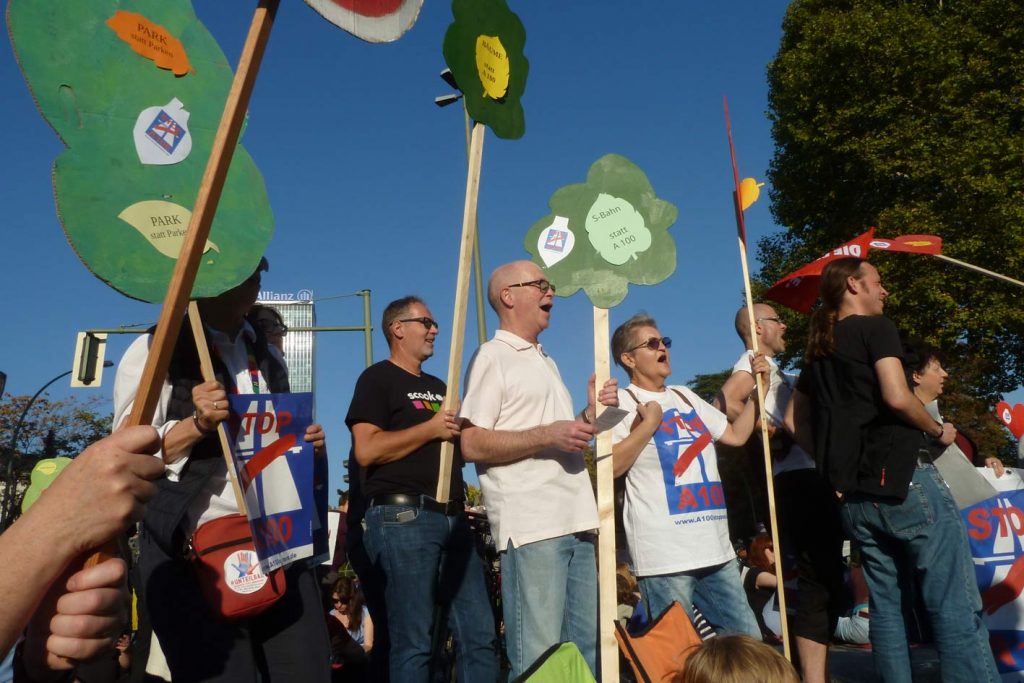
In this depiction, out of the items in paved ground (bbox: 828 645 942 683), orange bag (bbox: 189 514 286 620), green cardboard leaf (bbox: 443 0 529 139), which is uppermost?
green cardboard leaf (bbox: 443 0 529 139)

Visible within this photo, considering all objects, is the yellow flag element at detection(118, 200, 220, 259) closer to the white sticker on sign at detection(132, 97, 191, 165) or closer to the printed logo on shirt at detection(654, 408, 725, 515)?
the white sticker on sign at detection(132, 97, 191, 165)

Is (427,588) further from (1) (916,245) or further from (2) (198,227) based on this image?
(1) (916,245)

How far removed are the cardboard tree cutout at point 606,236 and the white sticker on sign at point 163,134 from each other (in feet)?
6.69

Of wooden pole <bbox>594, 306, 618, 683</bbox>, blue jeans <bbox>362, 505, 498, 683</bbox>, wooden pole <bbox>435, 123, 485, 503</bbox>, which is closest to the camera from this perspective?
wooden pole <bbox>594, 306, 618, 683</bbox>

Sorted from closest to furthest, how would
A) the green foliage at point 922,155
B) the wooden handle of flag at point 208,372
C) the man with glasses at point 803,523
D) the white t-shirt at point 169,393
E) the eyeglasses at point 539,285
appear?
1. the wooden handle of flag at point 208,372
2. the white t-shirt at point 169,393
3. the eyeglasses at point 539,285
4. the man with glasses at point 803,523
5. the green foliage at point 922,155

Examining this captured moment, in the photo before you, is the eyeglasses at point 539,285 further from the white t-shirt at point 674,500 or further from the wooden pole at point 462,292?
the white t-shirt at point 674,500

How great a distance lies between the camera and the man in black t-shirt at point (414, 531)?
3.47 m

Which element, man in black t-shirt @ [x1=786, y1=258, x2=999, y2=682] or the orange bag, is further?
man in black t-shirt @ [x1=786, y1=258, x2=999, y2=682]

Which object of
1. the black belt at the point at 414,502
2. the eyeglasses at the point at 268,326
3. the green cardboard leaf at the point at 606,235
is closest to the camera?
the eyeglasses at the point at 268,326

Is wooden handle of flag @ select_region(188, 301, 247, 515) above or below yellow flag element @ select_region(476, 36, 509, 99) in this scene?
below

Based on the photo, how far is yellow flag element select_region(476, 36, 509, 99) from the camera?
3.54 meters

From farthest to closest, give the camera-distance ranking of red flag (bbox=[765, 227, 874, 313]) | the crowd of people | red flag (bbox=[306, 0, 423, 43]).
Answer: red flag (bbox=[765, 227, 874, 313]) < the crowd of people < red flag (bbox=[306, 0, 423, 43])

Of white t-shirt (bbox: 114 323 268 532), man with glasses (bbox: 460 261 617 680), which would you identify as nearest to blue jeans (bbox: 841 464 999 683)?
man with glasses (bbox: 460 261 617 680)

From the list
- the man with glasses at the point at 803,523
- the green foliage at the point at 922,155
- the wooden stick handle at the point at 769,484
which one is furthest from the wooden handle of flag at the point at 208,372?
the green foliage at the point at 922,155
